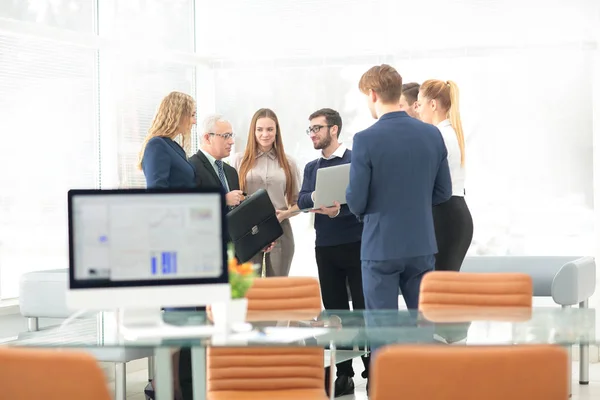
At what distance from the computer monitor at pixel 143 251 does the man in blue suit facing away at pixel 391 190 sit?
1.43 m

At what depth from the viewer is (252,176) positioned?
5.90 meters

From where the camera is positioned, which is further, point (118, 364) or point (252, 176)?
point (252, 176)

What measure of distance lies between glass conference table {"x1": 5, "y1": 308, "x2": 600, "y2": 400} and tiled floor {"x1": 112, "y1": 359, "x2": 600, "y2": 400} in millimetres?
2484

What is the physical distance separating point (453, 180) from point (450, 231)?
284mm

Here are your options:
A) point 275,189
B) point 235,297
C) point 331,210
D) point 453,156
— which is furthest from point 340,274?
point 235,297

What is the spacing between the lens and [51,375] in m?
2.36

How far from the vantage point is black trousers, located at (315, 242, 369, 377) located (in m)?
5.68

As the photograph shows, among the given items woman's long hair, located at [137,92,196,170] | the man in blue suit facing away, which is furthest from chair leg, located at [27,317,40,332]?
the man in blue suit facing away

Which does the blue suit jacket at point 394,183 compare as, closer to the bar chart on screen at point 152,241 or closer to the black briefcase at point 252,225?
the black briefcase at point 252,225

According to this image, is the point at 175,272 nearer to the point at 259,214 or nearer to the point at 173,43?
the point at 259,214

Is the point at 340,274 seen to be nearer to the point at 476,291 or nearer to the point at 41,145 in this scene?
the point at 476,291

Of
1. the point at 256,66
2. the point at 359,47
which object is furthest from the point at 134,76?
the point at 359,47

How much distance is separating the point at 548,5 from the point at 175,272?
490 cm

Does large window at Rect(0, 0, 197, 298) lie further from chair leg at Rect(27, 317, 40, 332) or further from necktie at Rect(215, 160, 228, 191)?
necktie at Rect(215, 160, 228, 191)
